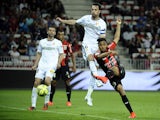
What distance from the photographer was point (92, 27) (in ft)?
57.3

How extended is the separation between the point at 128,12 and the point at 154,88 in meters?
7.82

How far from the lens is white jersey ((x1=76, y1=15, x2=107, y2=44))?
57.0ft

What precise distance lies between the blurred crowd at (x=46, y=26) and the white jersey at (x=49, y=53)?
37.2 ft

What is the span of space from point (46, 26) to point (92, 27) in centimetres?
1371

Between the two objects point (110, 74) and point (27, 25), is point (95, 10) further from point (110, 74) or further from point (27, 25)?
point (27, 25)

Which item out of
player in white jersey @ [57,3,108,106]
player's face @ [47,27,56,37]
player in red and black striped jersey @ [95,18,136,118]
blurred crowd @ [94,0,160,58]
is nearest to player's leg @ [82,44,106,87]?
player in white jersey @ [57,3,108,106]

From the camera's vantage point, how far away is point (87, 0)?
36.2 metres

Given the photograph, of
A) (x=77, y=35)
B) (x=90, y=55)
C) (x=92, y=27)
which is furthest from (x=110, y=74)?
(x=77, y=35)

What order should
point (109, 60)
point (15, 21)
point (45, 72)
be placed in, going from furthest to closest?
1. point (15, 21)
2. point (45, 72)
3. point (109, 60)

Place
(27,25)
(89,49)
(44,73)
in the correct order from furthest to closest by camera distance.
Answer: (27,25)
(89,49)
(44,73)

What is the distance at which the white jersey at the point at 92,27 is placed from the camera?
17359 millimetres

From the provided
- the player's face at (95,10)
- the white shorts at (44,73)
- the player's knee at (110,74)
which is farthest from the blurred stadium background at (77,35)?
the player's knee at (110,74)

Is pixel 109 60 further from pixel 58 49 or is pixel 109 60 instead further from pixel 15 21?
pixel 15 21

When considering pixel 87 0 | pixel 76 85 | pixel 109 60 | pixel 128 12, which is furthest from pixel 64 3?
pixel 109 60
